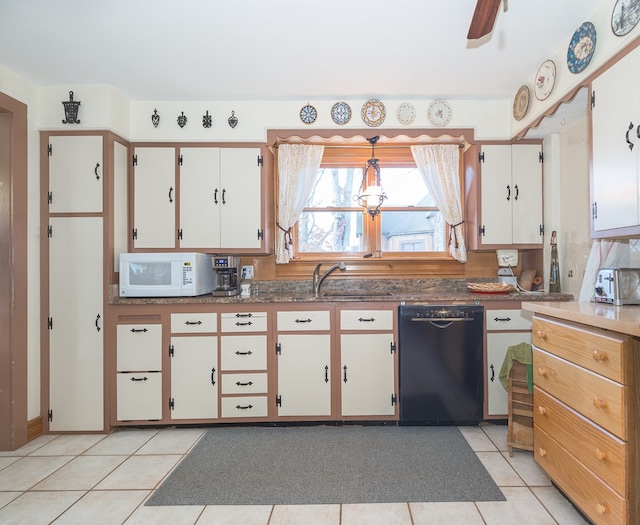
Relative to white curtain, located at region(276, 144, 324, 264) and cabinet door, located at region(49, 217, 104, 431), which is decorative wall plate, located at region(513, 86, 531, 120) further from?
cabinet door, located at region(49, 217, 104, 431)

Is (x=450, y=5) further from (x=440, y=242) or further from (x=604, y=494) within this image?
(x=604, y=494)

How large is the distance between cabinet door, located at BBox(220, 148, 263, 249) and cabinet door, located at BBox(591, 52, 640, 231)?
88.9 inches

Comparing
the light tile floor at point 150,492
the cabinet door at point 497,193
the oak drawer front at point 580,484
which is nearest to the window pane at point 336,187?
the cabinet door at point 497,193

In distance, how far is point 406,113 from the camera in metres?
3.07

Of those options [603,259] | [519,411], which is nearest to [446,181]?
[603,259]

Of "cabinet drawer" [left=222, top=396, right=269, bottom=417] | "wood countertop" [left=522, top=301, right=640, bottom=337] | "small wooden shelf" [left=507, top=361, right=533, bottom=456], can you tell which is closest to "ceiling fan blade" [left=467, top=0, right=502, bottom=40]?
"wood countertop" [left=522, top=301, right=640, bottom=337]

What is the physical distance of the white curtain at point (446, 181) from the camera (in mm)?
3268

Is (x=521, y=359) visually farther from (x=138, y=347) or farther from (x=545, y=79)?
(x=138, y=347)

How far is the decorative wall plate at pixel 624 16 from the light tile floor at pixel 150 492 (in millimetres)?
2349

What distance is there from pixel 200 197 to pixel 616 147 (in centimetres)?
273

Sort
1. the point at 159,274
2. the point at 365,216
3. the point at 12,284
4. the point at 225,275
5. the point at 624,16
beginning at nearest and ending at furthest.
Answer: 1. the point at 624,16
2. the point at 12,284
3. the point at 159,274
4. the point at 225,275
5. the point at 365,216

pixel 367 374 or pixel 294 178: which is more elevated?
pixel 294 178

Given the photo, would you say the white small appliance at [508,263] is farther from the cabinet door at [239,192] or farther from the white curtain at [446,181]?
the cabinet door at [239,192]

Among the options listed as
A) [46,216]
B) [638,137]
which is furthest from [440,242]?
[46,216]
